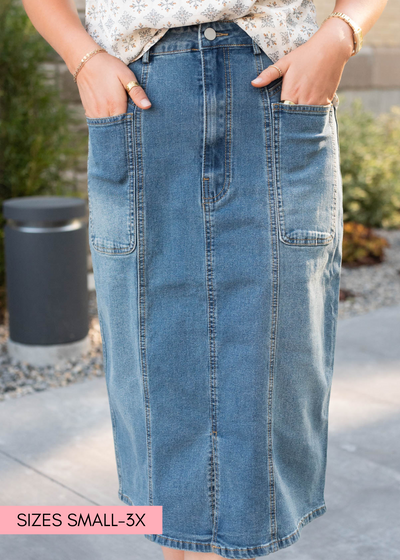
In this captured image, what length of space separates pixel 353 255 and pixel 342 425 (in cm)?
324

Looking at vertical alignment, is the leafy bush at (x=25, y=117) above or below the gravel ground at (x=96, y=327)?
above

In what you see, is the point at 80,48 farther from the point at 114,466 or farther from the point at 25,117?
the point at 25,117

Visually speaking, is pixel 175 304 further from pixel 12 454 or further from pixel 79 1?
pixel 79 1

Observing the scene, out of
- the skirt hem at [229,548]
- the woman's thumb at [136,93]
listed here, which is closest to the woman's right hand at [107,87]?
the woman's thumb at [136,93]

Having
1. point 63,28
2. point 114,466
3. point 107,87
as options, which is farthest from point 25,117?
point 107,87

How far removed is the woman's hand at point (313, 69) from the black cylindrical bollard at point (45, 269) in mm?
2357

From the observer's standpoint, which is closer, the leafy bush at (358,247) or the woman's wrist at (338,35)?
the woman's wrist at (338,35)

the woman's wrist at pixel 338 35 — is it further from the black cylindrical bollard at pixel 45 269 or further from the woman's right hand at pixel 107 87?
the black cylindrical bollard at pixel 45 269

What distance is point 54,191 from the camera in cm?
439

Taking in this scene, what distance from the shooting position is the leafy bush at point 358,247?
5.97 metres

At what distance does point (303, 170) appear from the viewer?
4.34 ft

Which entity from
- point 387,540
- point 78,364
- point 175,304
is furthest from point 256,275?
point 78,364

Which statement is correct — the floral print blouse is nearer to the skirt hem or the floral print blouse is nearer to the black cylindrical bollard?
the skirt hem

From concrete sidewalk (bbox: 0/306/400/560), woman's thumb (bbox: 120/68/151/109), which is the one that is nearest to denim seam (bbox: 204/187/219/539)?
woman's thumb (bbox: 120/68/151/109)
